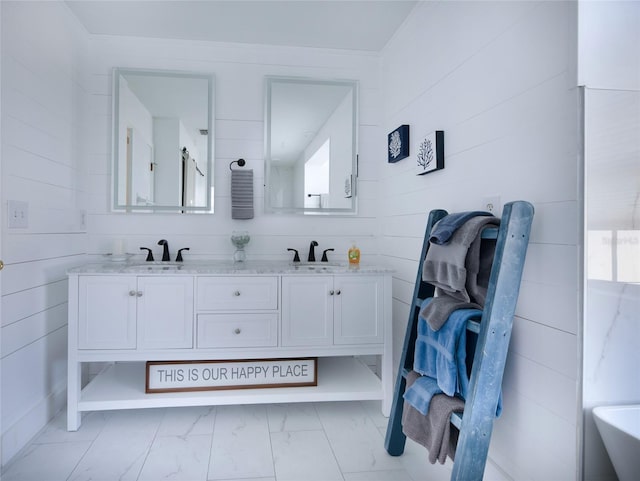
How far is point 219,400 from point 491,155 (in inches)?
68.8

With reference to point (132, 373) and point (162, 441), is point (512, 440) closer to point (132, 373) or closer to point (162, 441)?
point (162, 441)

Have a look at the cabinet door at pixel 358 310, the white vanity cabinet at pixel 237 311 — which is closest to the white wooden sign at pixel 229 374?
the white vanity cabinet at pixel 237 311

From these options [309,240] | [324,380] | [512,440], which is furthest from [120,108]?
[512,440]

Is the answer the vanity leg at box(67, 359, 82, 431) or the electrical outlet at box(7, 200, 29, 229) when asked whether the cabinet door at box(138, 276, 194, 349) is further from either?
the electrical outlet at box(7, 200, 29, 229)

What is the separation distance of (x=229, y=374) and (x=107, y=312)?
0.70 meters

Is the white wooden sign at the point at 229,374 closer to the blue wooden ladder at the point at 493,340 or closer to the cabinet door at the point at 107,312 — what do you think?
the cabinet door at the point at 107,312

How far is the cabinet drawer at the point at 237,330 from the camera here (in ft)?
6.84

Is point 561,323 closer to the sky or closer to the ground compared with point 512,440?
closer to the sky

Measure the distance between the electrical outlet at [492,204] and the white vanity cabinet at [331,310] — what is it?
79cm

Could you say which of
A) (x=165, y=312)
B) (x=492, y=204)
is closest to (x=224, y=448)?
(x=165, y=312)

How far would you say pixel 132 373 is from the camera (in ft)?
7.87

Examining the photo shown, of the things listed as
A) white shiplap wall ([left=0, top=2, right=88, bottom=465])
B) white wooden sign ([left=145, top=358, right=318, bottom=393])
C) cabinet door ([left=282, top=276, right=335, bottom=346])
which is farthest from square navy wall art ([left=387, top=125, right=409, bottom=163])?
white shiplap wall ([left=0, top=2, right=88, bottom=465])

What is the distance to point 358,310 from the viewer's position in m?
2.21

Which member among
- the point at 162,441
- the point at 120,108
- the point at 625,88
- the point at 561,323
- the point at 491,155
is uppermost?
the point at 120,108
